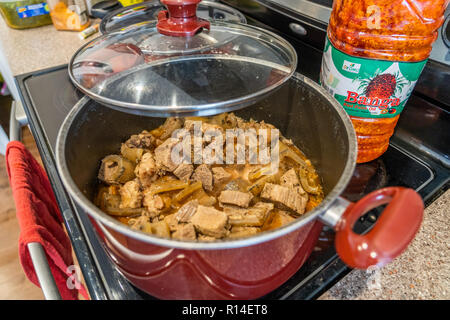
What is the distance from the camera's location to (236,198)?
710 millimetres

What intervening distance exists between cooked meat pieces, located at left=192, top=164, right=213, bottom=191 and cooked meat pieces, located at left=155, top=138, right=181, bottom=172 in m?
0.06

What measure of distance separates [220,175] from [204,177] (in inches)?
1.7

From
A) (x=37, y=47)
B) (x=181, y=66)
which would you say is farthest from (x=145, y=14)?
(x=181, y=66)

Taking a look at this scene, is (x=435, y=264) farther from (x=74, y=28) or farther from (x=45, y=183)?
(x=74, y=28)

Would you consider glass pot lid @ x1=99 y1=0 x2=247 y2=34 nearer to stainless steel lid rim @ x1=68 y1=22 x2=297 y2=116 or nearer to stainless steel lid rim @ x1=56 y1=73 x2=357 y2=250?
stainless steel lid rim @ x1=68 y1=22 x2=297 y2=116

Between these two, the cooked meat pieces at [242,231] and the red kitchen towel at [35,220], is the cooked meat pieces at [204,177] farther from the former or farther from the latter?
the red kitchen towel at [35,220]

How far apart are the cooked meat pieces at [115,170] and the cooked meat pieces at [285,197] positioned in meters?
0.34

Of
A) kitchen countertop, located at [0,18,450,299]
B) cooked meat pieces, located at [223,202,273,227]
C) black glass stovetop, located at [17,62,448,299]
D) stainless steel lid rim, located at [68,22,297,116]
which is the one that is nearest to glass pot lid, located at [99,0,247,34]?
black glass stovetop, located at [17,62,448,299]

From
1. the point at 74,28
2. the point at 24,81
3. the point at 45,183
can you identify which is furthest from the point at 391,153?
the point at 74,28

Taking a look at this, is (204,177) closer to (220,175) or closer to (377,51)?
(220,175)

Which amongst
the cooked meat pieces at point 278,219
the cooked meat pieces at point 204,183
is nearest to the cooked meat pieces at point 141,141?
the cooked meat pieces at point 204,183

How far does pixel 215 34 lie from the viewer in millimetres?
761

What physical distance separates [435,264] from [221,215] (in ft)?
1.44

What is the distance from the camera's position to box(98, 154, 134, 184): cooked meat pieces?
31.4 inches
